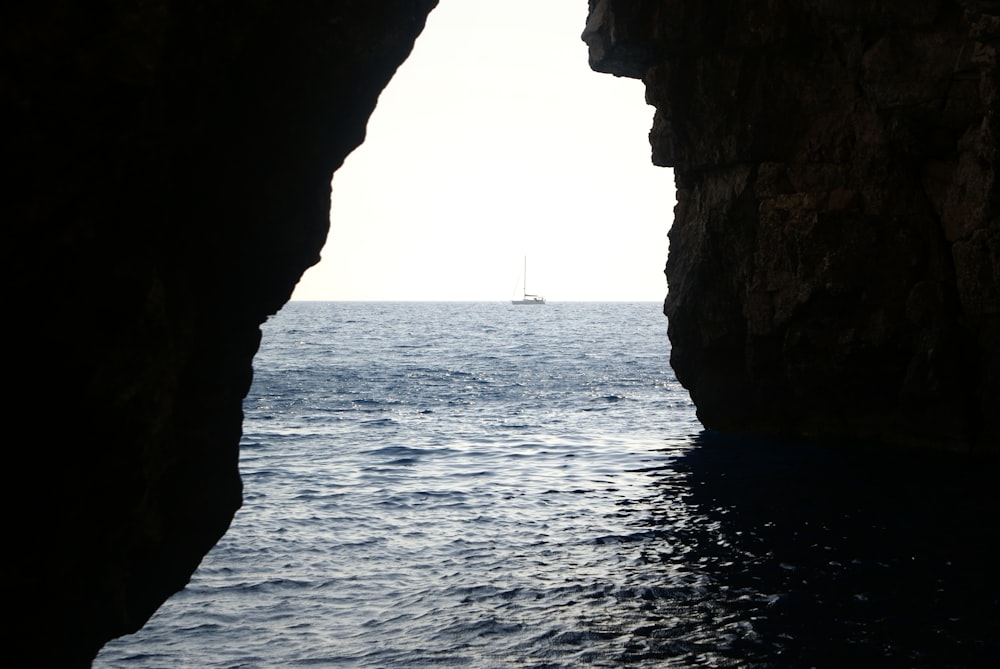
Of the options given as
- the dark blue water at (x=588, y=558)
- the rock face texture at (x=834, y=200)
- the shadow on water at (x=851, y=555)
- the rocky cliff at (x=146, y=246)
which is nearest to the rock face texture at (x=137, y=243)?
the rocky cliff at (x=146, y=246)

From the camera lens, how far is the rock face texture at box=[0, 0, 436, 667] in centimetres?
666

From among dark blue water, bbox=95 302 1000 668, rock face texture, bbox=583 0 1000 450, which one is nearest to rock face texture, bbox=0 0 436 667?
dark blue water, bbox=95 302 1000 668

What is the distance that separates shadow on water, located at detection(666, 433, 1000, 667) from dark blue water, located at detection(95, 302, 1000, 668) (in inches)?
A: 1.9

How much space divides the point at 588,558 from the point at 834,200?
14072mm

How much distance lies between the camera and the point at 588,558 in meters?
16.8

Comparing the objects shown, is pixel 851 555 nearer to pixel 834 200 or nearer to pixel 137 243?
pixel 834 200

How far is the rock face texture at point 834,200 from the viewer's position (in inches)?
906

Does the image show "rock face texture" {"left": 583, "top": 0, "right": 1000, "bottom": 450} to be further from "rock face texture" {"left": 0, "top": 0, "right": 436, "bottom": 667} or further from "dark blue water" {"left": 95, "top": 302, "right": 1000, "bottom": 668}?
"rock face texture" {"left": 0, "top": 0, "right": 436, "bottom": 667}

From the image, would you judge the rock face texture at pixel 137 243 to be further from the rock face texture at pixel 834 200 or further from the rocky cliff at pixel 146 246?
the rock face texture at pixel 834 200

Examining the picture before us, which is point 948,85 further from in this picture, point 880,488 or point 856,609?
point 856,609

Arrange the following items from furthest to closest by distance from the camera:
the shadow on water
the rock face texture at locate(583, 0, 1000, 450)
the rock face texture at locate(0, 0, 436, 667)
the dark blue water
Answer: the rock face texture at locate(583, 0, 1000, 450)
the dark blue water
the shadow on water
the rock face texture at locate(0, 0, 436, 667)

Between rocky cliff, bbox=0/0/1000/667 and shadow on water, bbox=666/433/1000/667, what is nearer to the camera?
rocky cliff, bbox=0/0/1000/667

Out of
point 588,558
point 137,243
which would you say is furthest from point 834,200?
point 137,243

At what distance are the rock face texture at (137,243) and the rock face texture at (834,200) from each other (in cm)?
1669
